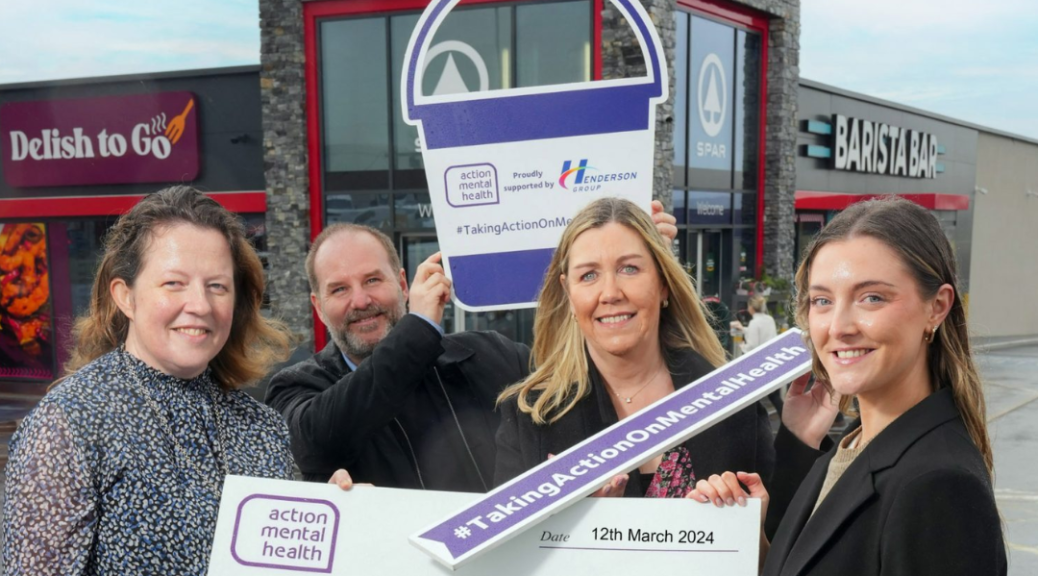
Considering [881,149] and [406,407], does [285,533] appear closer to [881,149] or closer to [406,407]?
[406,407]

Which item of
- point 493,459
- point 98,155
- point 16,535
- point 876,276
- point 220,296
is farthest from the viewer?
point 98,155

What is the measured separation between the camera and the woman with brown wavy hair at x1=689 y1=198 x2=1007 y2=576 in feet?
4.99

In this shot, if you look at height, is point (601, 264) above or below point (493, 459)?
above

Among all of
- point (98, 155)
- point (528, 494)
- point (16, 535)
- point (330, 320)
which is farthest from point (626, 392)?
point (98, 155)

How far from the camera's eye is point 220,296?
7.00ft

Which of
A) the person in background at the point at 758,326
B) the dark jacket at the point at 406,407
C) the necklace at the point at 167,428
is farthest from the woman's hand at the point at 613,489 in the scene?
the person in background at the point at 758,326

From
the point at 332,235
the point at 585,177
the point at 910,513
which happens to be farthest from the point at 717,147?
the point at 910,513

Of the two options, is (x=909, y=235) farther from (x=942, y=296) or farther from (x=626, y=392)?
(x=626, y=392)

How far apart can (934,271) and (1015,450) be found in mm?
10100

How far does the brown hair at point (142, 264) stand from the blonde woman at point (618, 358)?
2.43 ft

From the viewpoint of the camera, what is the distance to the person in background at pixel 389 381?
2496 mm

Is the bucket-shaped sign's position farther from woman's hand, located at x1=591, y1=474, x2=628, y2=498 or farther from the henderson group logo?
woman's hand, located at x1=591, y1=474, x2=628, y2=498

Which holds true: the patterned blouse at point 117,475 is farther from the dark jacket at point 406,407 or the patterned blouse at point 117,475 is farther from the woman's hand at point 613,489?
the woman's hand at point 613,489

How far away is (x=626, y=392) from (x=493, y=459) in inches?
22.2
